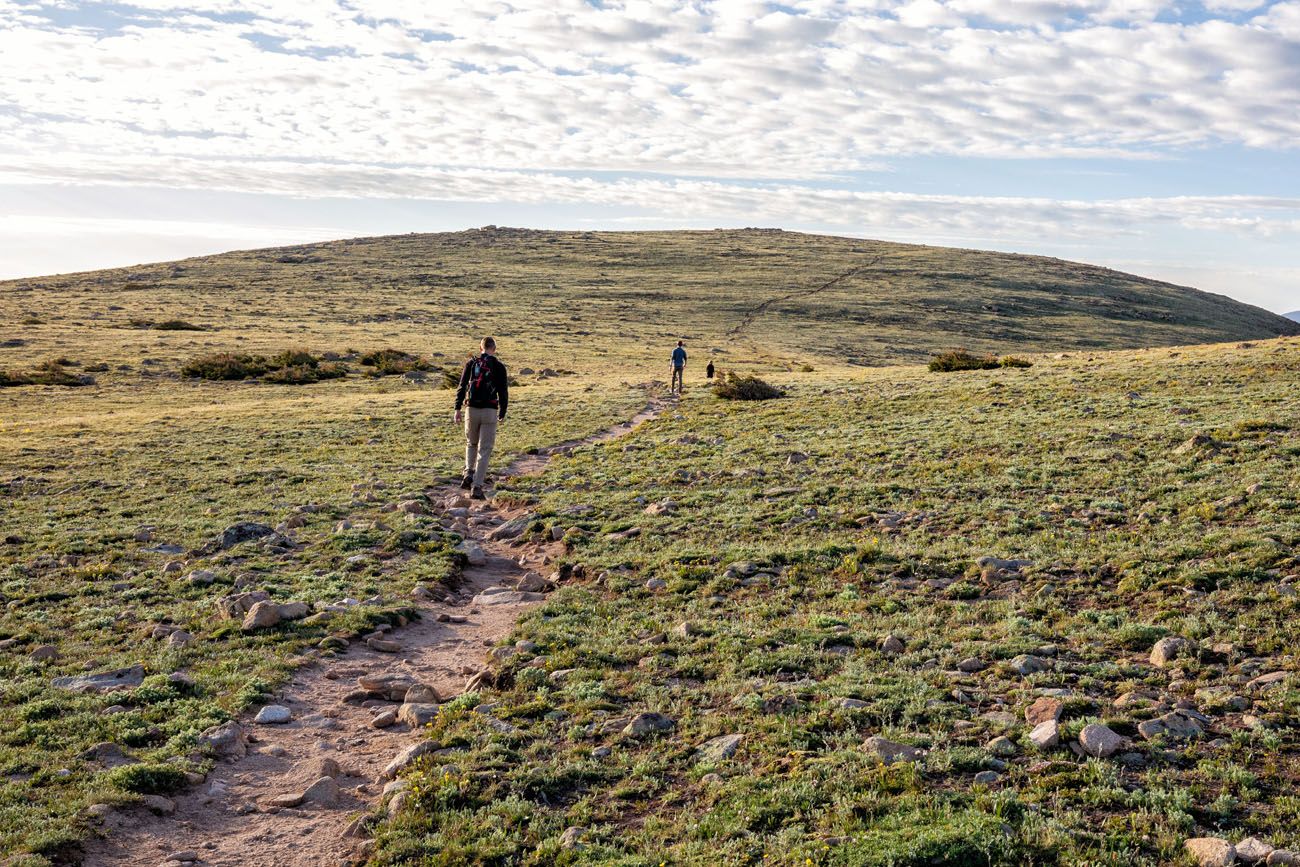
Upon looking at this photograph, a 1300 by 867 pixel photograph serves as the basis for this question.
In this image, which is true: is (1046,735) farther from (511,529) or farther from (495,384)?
(495,384)

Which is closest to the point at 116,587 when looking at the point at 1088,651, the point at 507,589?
the point at 507,589

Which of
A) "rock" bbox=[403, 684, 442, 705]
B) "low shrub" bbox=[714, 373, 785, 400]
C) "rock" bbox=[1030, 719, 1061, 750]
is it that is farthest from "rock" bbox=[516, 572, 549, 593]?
"low shrub" bbox=[714, 373, 785, 400]

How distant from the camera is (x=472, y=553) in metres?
15.5

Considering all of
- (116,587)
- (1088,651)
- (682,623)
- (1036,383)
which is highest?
(1036,383)

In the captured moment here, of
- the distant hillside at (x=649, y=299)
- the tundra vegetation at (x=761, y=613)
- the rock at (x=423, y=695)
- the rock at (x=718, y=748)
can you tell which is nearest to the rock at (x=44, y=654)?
the tundra vegetation at (x=761, y=613)

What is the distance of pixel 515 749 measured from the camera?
26.8ft

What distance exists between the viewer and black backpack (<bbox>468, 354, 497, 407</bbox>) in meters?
19.1

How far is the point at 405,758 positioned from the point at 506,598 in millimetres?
5230

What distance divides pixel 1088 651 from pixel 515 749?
6.14m

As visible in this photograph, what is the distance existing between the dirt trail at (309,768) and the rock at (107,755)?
82 centimetres

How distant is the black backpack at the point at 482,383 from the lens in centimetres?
1912

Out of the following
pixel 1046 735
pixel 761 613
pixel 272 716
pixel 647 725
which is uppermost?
pixel 1046 735

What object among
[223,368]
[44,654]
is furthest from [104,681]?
[223,368]

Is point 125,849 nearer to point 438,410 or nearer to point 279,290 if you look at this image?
point 438,410
